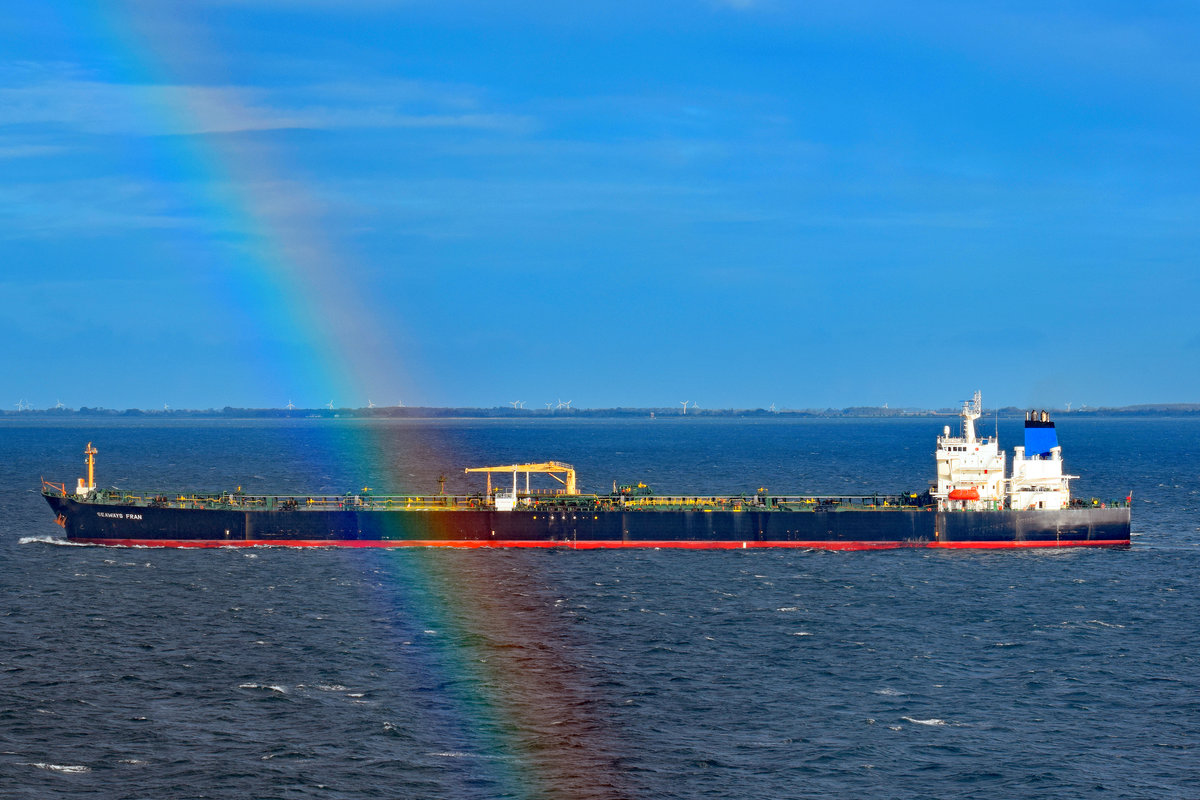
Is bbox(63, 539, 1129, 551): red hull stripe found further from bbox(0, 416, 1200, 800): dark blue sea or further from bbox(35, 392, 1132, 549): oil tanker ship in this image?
bbox(0, 416, 1200, 800): dark blue sea

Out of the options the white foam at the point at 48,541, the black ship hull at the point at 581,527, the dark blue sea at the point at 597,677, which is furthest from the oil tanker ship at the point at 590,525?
the dark blue sea at the point at 597,677

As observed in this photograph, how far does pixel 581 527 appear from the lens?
9656 cm

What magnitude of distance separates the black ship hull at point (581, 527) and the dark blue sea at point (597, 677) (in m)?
5.74

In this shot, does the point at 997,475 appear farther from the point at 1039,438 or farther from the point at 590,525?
the point at 590,525

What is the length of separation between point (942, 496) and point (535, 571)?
3671 centimetres

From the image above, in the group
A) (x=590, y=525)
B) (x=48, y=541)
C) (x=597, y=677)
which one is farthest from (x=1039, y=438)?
(x=48, y=541)

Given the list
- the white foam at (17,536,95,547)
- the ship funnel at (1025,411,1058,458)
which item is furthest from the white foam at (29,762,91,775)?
the ship funnel at (1025,411,1058,458)

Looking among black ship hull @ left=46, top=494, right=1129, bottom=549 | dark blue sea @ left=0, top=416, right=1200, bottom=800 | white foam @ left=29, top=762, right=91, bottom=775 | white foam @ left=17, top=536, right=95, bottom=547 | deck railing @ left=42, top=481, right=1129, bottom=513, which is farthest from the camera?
deck railing @ left=42, top=481, right=1129, bottom=513

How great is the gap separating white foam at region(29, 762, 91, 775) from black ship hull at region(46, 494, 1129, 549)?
53.7 metres

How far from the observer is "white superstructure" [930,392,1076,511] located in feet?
325

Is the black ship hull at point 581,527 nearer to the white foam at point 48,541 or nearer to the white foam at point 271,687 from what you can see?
the white foam at point 48,541

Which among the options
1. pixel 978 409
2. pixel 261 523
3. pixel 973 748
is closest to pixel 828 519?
pixel 978 409

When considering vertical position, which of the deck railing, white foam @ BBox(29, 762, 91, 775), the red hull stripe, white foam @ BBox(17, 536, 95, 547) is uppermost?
the deck railing

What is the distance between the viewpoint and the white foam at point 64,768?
4120cm
